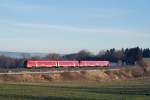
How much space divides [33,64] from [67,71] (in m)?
8.82

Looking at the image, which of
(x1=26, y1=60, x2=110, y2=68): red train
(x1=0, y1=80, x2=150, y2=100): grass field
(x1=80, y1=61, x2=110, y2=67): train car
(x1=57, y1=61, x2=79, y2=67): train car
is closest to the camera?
(x1=0, y1=80, x2=150, y2=100): grass field

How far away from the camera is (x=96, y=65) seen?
136 metres

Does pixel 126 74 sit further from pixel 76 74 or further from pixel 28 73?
pixel 28 73

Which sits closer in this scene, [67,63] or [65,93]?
[65,93]

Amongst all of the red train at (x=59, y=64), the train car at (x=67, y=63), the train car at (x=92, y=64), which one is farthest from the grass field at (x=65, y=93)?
the train car at (x=92, y=64)

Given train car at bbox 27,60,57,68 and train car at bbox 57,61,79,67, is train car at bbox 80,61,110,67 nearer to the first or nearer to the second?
train car at bbox 57,61,79,67

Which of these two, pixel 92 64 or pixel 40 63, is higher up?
pixel 40 63

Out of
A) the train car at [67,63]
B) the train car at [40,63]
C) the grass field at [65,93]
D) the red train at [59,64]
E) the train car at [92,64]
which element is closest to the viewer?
the grass field at [65,93]

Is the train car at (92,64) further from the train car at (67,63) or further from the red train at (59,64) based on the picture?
the train car at (67,63)

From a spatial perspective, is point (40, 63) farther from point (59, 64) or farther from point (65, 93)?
point (65, 93)

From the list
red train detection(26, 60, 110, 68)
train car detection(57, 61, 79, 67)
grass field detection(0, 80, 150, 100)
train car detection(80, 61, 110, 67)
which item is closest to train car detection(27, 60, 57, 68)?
red train detection(26, 60, 110, 68)

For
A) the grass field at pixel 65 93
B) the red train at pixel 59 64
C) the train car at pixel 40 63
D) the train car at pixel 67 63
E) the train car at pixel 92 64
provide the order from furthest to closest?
the train car at pixel 92 64
the train car at pixel 67 63
the red train at pixel 59 64
the train car at pixel 40 63
the grass field at pixel 65 93

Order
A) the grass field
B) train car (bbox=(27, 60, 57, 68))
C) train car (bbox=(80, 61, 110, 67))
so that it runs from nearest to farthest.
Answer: the grass field, train car (bbox=(27, 60, 57, 68)), train car (bbox=(80, 61, 110, 67))

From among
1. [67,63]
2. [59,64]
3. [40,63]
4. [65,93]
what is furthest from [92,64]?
[65,93]
